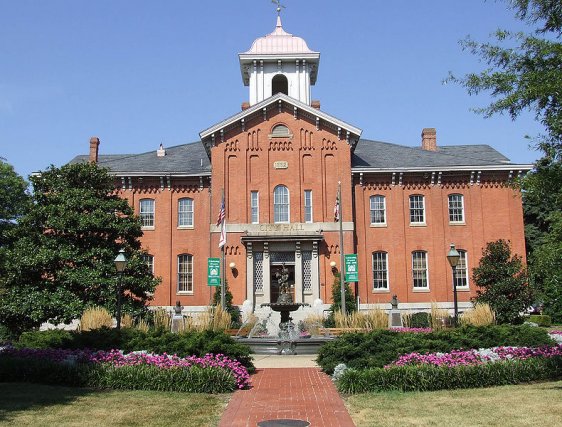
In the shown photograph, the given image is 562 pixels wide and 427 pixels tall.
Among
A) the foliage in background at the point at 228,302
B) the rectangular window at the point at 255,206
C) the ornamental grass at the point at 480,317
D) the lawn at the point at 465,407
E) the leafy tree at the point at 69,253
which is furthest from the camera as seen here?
the rectangular window at the point at 255,206

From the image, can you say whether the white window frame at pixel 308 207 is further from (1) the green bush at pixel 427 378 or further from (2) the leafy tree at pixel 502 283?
(1) the green bush at pixel 427 378

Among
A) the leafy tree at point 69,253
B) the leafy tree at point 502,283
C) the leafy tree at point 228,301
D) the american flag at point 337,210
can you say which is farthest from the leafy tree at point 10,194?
the leafy tree at point 502,283

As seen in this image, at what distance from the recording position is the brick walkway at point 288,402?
10.0 meters

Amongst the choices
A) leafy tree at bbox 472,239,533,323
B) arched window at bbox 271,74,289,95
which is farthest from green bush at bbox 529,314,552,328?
arched window at bbox 271,74,289,95

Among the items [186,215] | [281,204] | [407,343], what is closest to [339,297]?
[281,204]

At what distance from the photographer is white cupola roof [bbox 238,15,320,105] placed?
40156 mm

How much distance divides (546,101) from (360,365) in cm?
697

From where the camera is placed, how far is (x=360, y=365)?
14031 millimetres

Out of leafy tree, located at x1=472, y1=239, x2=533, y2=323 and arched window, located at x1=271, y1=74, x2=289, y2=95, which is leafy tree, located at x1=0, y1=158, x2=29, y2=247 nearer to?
arched window, located at x1=271, y1=74, x2=289, y2=95

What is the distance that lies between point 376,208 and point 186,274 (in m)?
11.6

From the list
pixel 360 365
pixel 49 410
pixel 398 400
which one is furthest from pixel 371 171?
pixel 49 410

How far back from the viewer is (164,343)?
48.6 ft

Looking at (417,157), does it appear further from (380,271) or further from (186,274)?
(186,274)

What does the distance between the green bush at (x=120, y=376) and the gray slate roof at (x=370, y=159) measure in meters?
21.3
